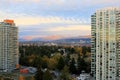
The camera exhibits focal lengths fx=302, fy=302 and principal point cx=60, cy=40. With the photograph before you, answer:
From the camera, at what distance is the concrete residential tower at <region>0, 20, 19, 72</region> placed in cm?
3584

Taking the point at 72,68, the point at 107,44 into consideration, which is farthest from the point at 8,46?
the point at 107,44

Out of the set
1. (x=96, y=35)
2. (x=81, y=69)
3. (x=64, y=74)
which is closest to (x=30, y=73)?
(x=81, y=69)

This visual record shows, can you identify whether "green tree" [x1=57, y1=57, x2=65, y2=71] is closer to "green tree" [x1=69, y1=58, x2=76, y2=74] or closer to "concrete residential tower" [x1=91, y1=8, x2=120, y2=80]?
"green tree" [x1=69, y1=58, x2=76, y2=74]

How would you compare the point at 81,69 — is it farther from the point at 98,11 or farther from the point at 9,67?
the point at 98,11

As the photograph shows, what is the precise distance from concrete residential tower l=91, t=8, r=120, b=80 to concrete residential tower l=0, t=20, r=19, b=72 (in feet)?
49.9

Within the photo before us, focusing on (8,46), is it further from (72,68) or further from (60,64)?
(72,68)

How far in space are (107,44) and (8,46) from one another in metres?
17.1

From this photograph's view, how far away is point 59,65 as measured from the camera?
34250 millimetres

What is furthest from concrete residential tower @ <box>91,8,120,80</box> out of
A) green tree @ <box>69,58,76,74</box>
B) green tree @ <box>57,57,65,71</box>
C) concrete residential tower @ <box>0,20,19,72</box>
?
concrete residential tower @ <box>0,20,19,72</box>

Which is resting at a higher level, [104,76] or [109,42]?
[109,42]

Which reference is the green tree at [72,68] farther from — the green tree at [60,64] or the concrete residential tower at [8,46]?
the concrete residential tower at [8,46]

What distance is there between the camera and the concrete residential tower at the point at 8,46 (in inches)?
1411

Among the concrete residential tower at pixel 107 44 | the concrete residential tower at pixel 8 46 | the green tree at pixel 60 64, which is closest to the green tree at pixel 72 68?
the green tree at pixel 60 64

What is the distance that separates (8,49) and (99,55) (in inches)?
655
